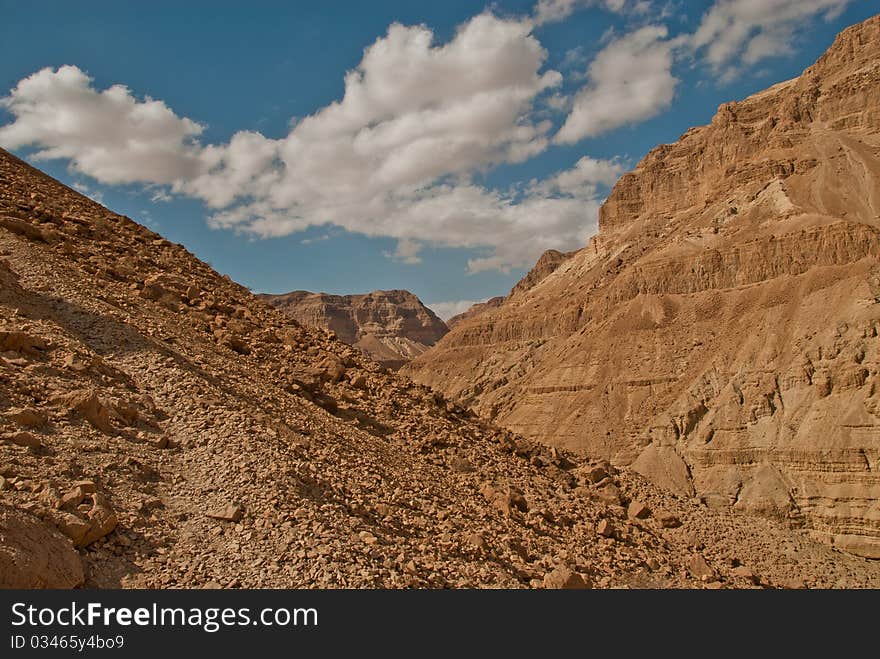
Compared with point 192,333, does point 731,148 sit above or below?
above

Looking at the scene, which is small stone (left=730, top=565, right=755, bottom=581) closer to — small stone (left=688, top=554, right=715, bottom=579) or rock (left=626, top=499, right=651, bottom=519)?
small stone (left=688, top=554, right=715, bottom=579)

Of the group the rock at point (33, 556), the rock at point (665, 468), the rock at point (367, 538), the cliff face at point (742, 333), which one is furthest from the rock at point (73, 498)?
the rock at point (665, 468)

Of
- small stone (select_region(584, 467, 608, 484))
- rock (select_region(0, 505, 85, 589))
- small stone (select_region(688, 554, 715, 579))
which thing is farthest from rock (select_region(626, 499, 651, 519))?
rock (select_region(0, 505, 85, 589))

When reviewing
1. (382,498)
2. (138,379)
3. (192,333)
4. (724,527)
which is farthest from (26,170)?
(724,527)

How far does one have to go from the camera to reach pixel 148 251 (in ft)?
59.8

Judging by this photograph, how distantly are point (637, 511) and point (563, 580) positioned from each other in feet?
20.5

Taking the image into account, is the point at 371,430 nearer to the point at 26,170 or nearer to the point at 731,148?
the point at 26,170

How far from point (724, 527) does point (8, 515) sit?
53.4 ft

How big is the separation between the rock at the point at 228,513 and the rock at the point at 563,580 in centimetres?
436

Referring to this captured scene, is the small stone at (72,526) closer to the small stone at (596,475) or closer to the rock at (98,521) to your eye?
the rock at (98,521)

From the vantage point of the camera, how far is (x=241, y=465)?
371 inches

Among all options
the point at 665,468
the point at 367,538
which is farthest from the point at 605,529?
the point at 665,468

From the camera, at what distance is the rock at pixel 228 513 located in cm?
835

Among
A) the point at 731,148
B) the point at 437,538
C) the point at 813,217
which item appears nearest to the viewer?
the point at 437,538
